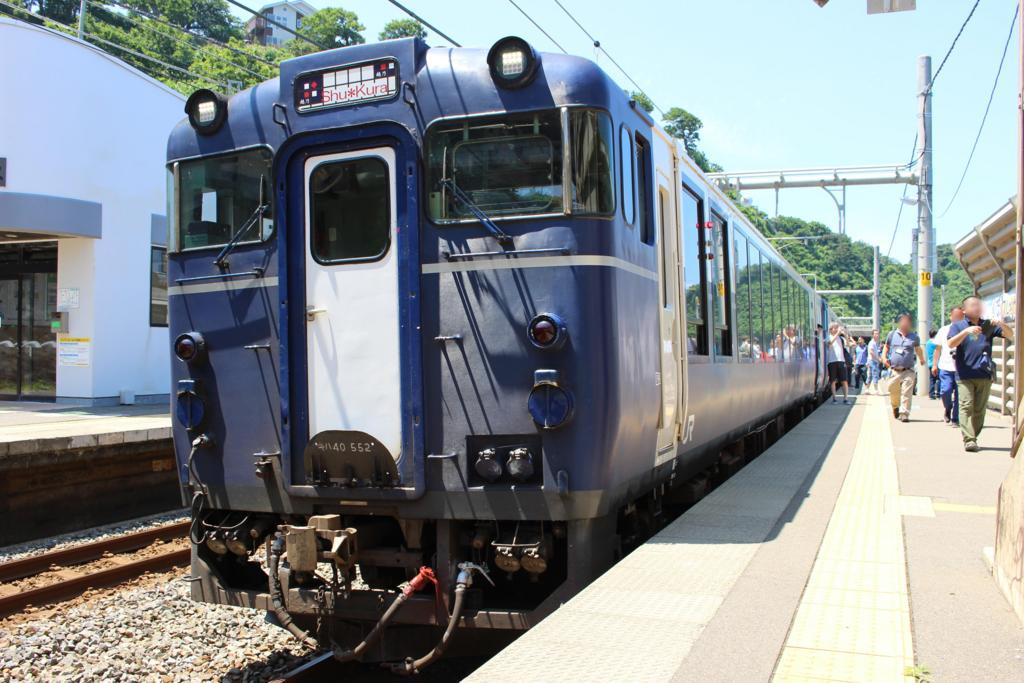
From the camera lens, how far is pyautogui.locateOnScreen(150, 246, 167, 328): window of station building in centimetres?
1688

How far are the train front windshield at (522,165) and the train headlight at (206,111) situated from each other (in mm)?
1352

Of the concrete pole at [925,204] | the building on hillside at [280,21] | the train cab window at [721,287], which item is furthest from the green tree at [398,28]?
the train cab window at [721,287]

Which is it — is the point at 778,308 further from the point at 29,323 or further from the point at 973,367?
the point at 29,323

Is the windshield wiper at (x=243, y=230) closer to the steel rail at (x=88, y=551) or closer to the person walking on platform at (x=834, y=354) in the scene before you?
the steel rail at (x=88, y=551)

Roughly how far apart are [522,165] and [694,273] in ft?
8.50

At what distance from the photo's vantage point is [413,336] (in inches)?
Result: 179

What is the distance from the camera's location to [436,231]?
15.0 ft

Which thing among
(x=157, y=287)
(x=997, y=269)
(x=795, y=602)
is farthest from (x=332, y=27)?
(x=795, y=602)

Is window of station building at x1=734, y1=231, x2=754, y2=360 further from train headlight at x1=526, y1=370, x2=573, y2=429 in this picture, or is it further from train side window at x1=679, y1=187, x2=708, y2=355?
train headlight at x1=526, y1=370, x2=573, y2=429

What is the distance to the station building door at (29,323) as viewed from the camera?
1658cm

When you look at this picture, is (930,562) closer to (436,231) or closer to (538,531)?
(538,531)

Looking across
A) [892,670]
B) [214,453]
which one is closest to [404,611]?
[214,453]

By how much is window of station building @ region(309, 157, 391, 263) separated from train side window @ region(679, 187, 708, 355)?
2342 mm

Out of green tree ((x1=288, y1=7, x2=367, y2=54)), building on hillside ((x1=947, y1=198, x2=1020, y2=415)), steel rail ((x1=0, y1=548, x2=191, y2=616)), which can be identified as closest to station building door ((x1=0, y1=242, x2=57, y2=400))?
steel rail ((x1=0, y1=548, x2=191, y2=616))
